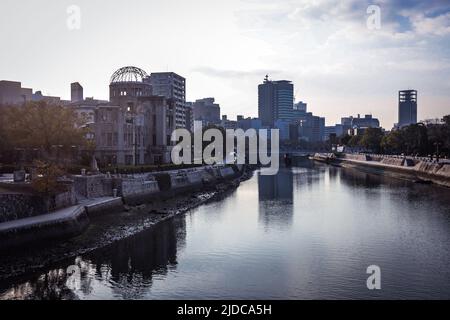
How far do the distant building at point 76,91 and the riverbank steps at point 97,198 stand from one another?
148ft

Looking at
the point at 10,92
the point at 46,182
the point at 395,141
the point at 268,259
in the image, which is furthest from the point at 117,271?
the point at 395,141

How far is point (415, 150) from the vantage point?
133 m

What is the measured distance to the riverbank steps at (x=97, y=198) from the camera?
113 feet

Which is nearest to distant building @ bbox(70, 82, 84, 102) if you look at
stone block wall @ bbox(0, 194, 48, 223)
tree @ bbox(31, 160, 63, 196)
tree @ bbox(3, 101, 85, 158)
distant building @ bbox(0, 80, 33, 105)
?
distant building @ bbox(0, 80, 33, 105)

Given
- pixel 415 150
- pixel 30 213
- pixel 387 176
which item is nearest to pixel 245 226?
pixel 30 213

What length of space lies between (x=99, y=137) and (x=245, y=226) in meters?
36.1

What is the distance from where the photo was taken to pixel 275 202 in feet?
225

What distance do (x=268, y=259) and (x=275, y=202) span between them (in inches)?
1338

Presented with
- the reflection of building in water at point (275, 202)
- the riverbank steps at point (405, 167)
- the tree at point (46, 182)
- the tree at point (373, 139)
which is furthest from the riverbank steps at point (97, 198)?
the tree at point (373, 139)

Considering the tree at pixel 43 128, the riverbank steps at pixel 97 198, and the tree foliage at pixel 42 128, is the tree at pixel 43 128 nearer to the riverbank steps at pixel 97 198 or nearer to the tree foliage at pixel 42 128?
the tree foliage at pixel 42 128

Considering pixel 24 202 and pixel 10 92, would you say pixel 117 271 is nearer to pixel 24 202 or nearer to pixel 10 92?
pixel 24 202

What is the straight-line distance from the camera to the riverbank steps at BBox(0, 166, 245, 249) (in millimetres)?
34312

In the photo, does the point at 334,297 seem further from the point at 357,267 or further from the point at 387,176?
the point at 387,176

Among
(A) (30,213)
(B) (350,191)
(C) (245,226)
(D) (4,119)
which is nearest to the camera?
(A) (30,213)
